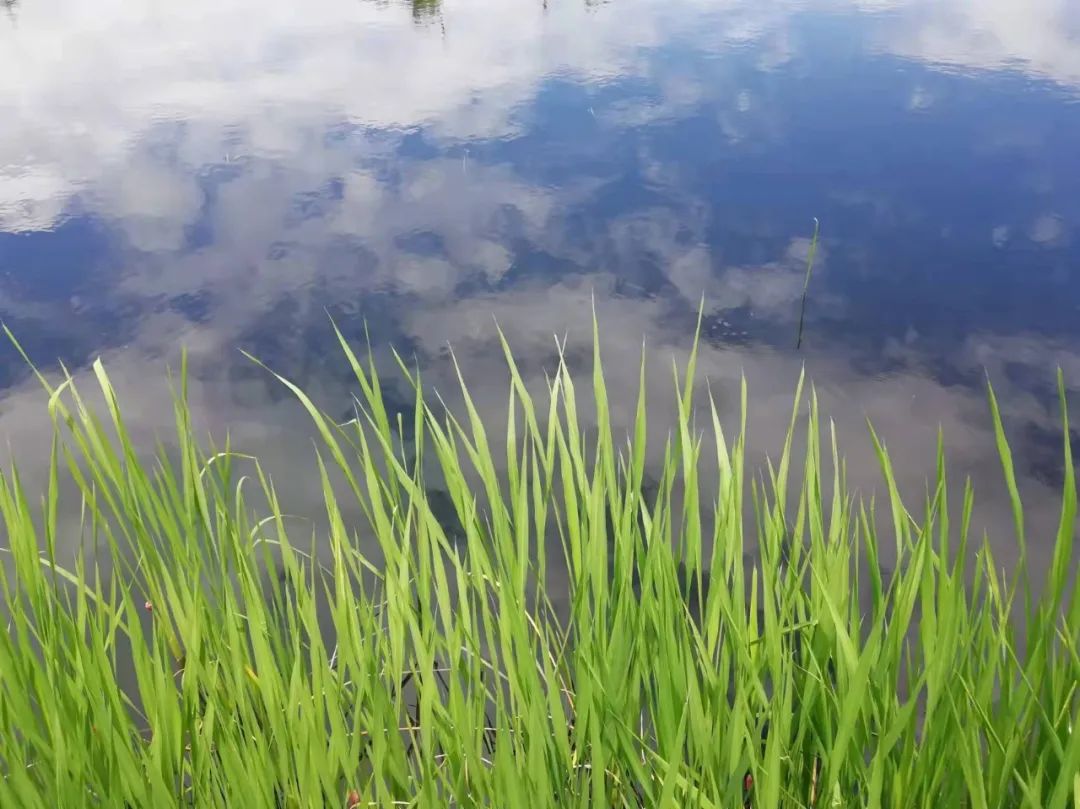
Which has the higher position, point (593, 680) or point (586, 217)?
point (593, 680)

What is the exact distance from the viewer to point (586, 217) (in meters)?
3.99

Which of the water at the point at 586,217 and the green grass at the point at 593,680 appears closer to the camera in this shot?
the green grass at the point at 593,680

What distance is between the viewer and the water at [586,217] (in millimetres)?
3125

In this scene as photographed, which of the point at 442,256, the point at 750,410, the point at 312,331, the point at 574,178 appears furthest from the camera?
the point at 574,178

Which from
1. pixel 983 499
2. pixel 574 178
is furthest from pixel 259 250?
pixel 983 499

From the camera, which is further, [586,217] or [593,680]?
[586,217]

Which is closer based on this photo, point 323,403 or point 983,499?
point 983,499

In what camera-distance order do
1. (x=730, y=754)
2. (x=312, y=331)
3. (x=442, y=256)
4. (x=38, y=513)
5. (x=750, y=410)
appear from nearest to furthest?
(x=730, y=754) → (x=38, y=513) → (x=750, y=410) → (x=312, y=331) → (x=442, y=256)

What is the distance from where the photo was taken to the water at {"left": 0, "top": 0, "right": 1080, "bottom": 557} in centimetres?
312

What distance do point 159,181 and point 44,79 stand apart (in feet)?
7.71

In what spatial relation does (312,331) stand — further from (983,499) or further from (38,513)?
(983,499)

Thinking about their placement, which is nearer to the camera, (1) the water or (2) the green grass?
(2) the green grass

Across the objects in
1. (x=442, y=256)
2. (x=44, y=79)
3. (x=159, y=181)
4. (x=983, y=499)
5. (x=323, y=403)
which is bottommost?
(x=983, y=499)

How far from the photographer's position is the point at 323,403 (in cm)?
306
